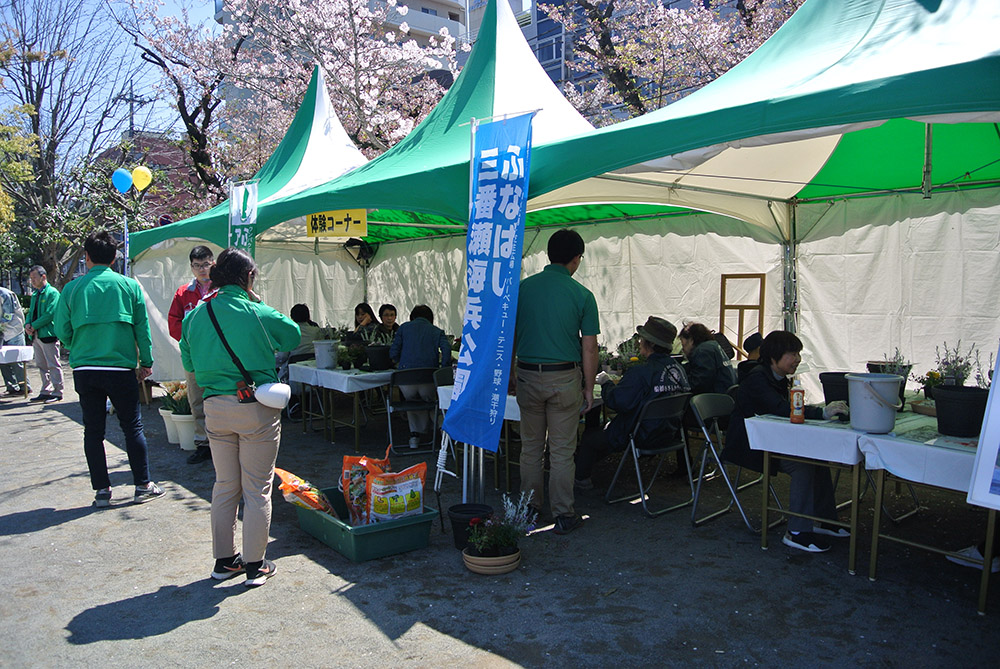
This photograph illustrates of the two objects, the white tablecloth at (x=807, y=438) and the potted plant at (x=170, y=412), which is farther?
the potted plant at (x=170, y=412)

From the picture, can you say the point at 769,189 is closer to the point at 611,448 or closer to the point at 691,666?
the point at 611,448

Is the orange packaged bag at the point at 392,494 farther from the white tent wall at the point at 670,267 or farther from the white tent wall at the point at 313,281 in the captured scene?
the white tent wall at the point at 313,281

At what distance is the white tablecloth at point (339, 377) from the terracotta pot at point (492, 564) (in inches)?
109

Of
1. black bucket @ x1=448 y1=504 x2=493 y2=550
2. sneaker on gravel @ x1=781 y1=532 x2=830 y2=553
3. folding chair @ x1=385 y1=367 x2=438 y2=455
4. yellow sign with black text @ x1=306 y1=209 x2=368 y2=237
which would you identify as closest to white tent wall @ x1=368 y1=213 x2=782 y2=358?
folding chair @ x1=385 y1=367 x2=438 y2=455

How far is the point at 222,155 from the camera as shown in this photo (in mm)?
15391

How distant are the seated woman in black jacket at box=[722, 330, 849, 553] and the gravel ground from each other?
158mm

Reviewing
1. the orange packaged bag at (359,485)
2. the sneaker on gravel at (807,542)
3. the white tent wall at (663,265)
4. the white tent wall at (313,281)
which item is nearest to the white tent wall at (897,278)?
the white tent wall at (663,265)

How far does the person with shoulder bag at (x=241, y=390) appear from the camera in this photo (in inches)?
134

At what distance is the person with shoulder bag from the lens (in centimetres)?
340

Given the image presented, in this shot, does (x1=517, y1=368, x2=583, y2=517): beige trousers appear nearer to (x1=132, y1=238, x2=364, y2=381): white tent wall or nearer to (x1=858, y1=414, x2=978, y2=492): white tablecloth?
(x1=858, y1=414, x2=978, y2=492): white tablecloth

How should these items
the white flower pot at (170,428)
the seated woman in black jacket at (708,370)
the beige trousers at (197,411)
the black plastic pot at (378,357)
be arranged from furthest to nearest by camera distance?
the white flower pot at (170,428)
the black plastic pot at (378,357)
the beige trousers at (197,411)
the seated woman in black jacket at (708,370)

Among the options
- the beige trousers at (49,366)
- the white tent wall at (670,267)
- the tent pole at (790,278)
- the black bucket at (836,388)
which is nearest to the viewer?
the black bucket at (836,388)

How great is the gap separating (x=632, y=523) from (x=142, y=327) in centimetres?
345

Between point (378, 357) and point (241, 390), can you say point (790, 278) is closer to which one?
point (378, 357)
